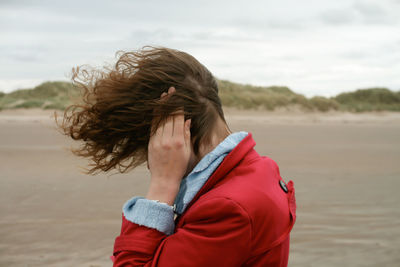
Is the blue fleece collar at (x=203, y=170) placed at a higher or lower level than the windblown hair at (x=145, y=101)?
lower

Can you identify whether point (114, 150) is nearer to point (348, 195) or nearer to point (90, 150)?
point (90, 150)

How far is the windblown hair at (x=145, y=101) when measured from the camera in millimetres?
1454

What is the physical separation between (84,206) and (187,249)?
13.2 feet

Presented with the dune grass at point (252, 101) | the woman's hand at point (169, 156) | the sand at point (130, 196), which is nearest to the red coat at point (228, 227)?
the woman's hand at point (169, 156)

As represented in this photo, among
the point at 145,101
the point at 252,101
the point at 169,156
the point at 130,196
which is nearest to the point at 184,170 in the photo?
the point at 169,156

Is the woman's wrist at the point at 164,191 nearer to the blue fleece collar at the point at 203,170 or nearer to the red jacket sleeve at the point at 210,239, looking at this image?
the blue fleece collar at the point at 203,170

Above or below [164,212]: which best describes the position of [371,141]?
below

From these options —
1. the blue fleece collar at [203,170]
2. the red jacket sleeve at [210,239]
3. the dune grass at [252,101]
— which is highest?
the blue fleece collar at [203,170]

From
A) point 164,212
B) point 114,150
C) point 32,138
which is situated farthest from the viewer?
point 32,138

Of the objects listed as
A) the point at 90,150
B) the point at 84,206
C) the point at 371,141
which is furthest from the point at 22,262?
the point at 371,141

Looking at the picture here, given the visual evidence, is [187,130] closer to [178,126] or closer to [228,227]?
[178,126]

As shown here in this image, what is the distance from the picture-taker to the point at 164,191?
1.43 meters

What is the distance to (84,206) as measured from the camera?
4.97 metres

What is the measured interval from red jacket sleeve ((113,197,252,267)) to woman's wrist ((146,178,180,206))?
152 mm
